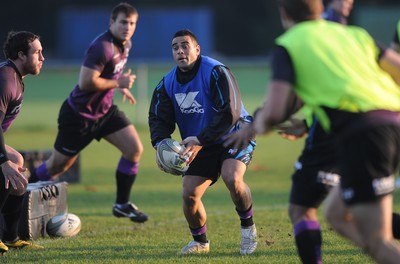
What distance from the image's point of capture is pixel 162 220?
920cm

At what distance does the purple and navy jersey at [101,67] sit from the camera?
896 centimetres

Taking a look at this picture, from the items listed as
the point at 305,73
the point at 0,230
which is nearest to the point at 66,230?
the point at 0,230

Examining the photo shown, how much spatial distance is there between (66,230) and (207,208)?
2.38 m

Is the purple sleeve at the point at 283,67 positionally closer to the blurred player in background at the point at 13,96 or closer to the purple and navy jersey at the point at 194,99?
the purple and navy jersey at the point at 194,99

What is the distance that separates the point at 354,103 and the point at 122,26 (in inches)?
186

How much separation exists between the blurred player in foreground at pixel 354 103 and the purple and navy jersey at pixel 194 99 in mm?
2201

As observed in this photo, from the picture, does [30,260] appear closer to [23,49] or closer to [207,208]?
[23,49]

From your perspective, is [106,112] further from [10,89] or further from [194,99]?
[10,89]

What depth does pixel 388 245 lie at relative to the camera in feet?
15.0

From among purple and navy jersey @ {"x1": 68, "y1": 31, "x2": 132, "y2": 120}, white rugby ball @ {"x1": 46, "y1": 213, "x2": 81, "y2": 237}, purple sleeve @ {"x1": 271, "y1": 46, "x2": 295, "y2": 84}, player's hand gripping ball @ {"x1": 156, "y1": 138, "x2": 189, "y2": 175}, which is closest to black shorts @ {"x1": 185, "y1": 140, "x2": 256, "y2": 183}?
player's hand gripping ball @ {"x1": 156, "y1": 138, "x2": 189, "y2": 175}

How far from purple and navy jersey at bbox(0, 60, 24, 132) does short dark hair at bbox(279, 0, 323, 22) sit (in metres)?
2.89

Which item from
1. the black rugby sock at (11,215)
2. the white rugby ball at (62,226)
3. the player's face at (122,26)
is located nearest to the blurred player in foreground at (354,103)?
the black rugby sock at (11,215)

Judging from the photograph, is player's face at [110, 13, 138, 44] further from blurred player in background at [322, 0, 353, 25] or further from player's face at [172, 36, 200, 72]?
blurred player in background at [322, 0, 353, 25]

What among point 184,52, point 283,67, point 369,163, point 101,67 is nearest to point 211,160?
point 184,52
